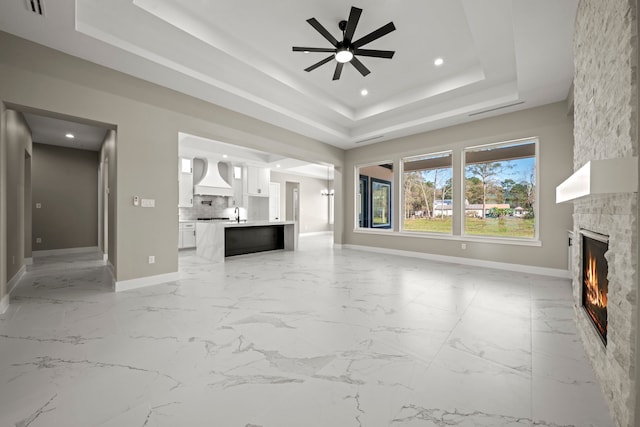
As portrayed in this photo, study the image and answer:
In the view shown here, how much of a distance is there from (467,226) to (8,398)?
6.42 m

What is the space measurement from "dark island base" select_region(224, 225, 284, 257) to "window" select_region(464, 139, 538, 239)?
476 centimetres

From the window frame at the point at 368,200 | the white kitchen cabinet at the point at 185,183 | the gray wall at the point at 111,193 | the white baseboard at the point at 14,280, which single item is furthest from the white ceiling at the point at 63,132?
the window frame at the point at 368,200

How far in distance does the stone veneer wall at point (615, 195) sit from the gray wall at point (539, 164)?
9.98 feet

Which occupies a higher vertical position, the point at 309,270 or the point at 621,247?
the point at 621,247

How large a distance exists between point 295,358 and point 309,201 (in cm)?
1085

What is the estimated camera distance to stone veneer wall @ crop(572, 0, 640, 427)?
4.07 ft

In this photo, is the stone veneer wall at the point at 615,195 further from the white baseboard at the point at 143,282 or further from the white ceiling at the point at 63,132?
the white ceiling at the point at 63,132

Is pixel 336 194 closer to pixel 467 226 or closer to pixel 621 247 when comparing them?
pixel 467 226

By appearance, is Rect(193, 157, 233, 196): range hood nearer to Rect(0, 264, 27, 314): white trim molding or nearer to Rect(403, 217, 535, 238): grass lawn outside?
Rect(0, 264, 27, 314): white trim molding

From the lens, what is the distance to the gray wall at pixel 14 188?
131 inches

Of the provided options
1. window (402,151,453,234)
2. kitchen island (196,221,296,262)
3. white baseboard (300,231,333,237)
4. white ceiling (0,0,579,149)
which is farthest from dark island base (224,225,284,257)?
white baseboard (300,231,333,237)

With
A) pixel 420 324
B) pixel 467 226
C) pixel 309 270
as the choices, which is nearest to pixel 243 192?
pixel 309 270

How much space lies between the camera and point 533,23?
268cm

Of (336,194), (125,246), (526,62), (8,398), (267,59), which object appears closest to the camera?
(8,398)
